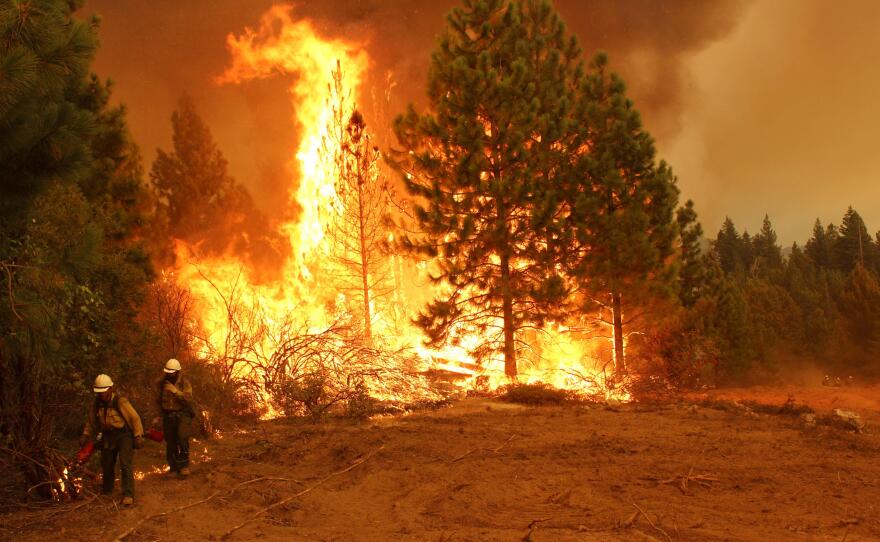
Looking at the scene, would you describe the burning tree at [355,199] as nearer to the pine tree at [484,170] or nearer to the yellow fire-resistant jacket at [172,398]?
the pine tree at [484,170]

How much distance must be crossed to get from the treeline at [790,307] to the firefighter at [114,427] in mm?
19734

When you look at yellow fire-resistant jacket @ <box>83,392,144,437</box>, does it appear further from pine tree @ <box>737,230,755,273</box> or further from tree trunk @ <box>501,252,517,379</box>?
pine tree @ <box>737,230,755,273</box>

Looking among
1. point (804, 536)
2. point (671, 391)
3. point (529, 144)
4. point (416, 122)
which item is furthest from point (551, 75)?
point (804, 536)

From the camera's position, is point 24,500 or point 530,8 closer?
point 24,500

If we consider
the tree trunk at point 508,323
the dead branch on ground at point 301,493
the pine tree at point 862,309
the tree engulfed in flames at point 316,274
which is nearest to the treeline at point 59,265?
the dead branch on ground at point 301,493

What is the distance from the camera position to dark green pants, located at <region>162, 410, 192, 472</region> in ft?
29.9

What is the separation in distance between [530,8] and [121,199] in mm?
13643

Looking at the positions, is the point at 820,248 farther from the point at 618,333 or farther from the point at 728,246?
the point at 618,333

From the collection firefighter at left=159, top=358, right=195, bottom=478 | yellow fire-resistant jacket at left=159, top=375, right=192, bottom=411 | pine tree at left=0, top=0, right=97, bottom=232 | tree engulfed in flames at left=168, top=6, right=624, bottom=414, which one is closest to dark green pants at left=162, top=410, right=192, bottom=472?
firefighter at left=159, top=358, right=195, bottom=478

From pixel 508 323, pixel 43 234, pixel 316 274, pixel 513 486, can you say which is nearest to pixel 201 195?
pixel 316 274

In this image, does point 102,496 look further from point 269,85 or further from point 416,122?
point 269,85

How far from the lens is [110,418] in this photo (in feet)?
25.9

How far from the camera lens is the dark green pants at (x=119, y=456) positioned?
7.80 metres

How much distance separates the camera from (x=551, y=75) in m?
20.3
